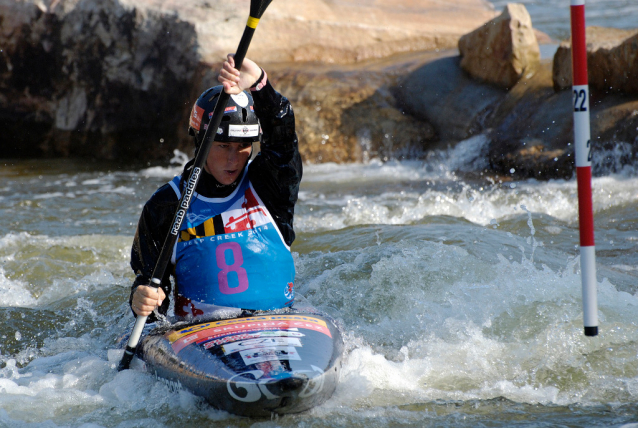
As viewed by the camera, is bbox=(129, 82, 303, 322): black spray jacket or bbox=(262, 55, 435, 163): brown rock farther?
bbox=(262, 55, 435, 163): brown rock

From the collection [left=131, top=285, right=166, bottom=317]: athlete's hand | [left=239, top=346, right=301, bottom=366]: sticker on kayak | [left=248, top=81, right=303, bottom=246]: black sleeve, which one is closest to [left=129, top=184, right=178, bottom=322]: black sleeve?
[left=131, top=285, right=166, bottom=317]: athlete's hand

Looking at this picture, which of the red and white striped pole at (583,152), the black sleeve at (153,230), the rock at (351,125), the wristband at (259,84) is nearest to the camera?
the red and white striped pole at (583,152)

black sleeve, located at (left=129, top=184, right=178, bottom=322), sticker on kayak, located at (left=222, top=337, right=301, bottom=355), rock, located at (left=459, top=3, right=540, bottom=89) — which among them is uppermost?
rock, located at (left=459, top=3, right=540, bottom=89)

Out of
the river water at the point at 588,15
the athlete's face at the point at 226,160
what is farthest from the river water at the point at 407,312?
the river water at the point at 588,15

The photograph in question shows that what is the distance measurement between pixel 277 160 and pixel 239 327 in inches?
32.3

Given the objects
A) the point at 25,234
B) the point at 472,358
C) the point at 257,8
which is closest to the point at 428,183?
the point at 25,234

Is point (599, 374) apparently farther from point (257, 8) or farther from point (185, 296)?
point (257, 8)

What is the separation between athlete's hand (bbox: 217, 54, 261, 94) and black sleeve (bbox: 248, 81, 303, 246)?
0.32 ft

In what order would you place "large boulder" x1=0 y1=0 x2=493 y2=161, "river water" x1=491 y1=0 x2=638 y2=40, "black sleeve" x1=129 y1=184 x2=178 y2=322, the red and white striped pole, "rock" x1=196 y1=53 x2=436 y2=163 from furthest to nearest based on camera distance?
"river water" x1=491 y1=0 x2=638 y2=40, "large boulder" x1=0 y1=0 x2=493 y2=161, "rock" x1=196 y1=53 x2=436 y2=163, "black sleeve" x1=129 y1=184 x2=178 y2=322, the red and white striped pole

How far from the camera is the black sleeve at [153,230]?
11.0 ft

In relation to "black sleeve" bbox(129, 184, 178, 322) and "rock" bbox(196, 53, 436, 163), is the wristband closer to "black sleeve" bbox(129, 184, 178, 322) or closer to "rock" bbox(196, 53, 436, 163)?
"black sleeve" bbox(129, 184, 178, 322)

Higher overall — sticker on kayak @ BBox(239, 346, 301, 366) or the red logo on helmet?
the red logo on helmet

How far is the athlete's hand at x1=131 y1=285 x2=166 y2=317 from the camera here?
3.09 meters

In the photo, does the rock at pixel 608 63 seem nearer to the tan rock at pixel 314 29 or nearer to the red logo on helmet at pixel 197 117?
the tan rock at pixel 314 29
